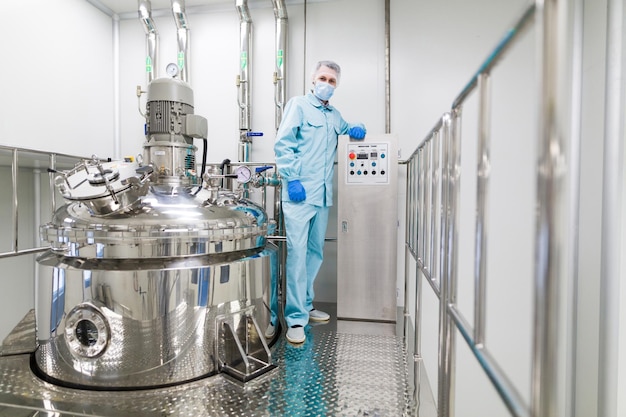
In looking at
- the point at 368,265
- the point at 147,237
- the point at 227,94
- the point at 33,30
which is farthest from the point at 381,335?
the point at 33,30

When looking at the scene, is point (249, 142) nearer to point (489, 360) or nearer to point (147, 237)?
point (147, 237)

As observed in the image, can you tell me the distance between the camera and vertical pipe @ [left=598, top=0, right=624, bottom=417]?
1527mm

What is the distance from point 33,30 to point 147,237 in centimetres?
195

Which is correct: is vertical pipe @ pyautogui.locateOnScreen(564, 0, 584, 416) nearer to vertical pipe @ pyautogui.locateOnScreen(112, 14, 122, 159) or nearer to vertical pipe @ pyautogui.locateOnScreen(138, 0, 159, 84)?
vertical pipe @ pyautogui.locateOnScreen(138, 0, 159, 84)

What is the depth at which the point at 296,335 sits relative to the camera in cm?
174

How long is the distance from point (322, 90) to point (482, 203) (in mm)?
1550

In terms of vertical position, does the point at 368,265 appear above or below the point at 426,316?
above

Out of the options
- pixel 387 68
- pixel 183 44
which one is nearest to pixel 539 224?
pixel 387 68

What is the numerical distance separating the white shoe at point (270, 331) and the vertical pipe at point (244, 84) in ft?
4.16

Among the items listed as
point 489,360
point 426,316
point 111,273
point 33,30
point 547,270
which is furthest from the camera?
point 426,316

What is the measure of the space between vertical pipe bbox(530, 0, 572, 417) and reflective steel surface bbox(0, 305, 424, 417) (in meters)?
0.95

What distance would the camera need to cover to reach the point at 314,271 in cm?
204

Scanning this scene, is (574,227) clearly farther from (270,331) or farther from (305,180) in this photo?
(270,331)

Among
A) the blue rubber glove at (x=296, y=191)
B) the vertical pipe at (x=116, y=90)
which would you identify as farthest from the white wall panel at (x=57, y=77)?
the blue rubber glove at (x=296, y=191)
